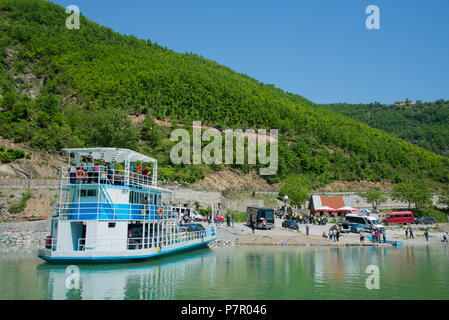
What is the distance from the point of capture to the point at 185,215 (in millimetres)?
45625

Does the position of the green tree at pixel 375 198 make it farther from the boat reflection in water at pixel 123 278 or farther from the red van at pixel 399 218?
the boat reflection in water at pixel 123 278

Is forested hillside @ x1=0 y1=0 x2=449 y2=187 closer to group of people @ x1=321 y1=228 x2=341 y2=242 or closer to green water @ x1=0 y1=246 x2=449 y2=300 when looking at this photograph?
group of people @ x1=321 y1=228 x2=341 y2=242

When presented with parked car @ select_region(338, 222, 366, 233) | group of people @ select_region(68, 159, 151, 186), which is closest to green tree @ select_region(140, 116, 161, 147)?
parked car @ select_region(338, 222, 366, 233)

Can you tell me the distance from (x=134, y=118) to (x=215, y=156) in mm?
25294

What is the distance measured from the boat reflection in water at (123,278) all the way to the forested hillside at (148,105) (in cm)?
4048

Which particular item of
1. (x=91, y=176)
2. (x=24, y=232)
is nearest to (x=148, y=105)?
(x=24, y=232)

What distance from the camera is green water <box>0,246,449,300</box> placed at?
17.1 metres

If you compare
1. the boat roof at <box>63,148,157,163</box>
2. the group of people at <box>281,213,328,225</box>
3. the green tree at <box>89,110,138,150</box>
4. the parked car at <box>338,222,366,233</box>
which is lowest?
the parked car at <box>338,222,366,233</box>

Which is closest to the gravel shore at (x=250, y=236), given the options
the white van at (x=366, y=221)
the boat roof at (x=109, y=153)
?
the white van at (x=366, y=221)

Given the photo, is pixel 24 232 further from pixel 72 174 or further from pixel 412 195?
pixel 412 195

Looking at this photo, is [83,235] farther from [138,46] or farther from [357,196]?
[138,46]

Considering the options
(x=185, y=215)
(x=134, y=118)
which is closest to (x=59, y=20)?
(x=134, y=118)

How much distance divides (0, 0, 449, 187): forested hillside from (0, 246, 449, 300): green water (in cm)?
3951
